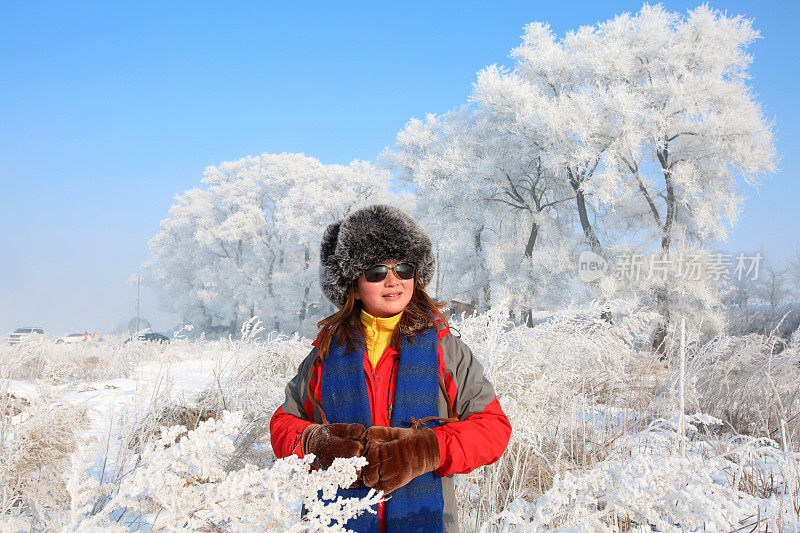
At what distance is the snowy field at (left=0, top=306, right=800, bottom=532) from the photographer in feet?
3.65

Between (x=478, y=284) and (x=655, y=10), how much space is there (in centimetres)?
1101

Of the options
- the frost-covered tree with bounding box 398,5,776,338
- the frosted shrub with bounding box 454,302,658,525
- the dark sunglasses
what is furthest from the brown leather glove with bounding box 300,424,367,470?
the frost-covered tree with bounding box 398,5,776,338

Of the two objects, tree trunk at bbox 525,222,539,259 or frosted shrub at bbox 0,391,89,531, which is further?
tree trunk at bbox 525,222,539,259

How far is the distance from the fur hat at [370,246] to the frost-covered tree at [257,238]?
19801 millimetres

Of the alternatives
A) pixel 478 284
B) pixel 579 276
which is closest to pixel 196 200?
pixel 478 284

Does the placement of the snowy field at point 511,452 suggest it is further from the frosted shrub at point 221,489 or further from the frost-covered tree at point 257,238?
the frost-covered tree at point 257,238

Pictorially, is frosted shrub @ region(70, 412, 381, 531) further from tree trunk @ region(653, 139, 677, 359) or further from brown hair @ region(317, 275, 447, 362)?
tree trunk @ region(653, 139, 677, 359)

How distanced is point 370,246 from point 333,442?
0.66 m

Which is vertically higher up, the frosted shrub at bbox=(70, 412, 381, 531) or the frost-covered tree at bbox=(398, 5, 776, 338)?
the frost-covered tree at bbox=(398, 5, 776, 338)

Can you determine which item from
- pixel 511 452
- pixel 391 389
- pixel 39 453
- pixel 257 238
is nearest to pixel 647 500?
pixel 391 389

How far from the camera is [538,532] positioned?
1.31 m

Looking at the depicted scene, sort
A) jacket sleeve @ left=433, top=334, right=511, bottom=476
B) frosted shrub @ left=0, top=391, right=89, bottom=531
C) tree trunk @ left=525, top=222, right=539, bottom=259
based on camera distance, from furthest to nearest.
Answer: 1. tree trunk @ left=525, top=222, right=539, bottom=259
2. frosted shrub @ left=0, top=391, right=89, bottom=531
3. jacket sleeve @ left=433, top=334, right=511, bottom=476

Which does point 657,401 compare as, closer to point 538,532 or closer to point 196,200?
point 538,532

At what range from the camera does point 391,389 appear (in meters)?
1.62
